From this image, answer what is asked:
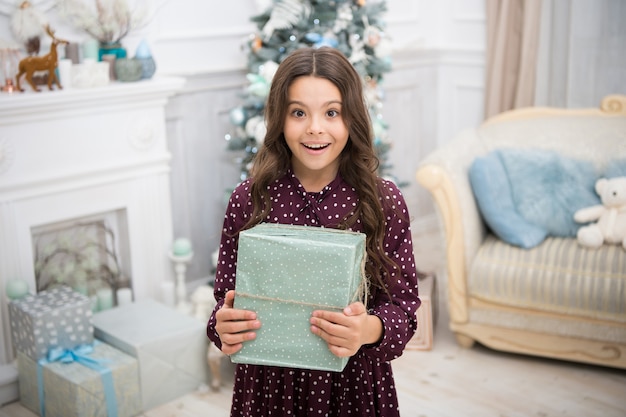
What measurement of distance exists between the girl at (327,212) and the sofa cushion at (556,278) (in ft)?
5.86

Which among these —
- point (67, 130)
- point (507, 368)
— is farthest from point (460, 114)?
point (67, 130)

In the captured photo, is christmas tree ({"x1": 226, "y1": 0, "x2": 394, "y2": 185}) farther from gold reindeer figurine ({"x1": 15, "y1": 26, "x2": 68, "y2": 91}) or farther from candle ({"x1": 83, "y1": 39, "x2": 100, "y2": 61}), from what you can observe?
gold reindeer figurine ({"x1": 15, "y1": 26, "x2": 68, "y2": 91})

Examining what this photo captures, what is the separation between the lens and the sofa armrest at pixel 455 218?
3.33m

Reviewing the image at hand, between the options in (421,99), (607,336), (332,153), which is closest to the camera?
(332,153)

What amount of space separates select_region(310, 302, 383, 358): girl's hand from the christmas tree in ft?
7.11

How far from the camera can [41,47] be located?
10.5 ft

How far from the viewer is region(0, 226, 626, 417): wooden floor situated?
9.69 ft

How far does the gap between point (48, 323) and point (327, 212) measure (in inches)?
69.4

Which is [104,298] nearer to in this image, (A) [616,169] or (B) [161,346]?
(B) [161,346]

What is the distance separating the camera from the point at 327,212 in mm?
1508

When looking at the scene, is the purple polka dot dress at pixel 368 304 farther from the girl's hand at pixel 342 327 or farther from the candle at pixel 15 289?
the candle at pixel 15 289

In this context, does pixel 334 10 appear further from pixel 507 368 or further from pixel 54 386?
pixel 54 386

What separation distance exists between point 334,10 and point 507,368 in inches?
68.6

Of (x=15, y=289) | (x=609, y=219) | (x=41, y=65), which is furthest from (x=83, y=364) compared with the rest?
(x=609, y=219)
